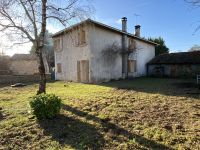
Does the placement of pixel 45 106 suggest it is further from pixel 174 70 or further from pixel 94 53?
pixel 174 70

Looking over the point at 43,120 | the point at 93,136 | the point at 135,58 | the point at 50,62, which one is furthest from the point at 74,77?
the point at 50,62

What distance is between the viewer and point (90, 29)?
19797mm

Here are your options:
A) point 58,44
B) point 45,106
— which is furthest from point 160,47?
point 45,106

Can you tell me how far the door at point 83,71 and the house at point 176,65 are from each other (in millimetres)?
12308

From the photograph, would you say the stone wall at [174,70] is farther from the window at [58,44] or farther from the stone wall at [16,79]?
the stone wall at [16,79]

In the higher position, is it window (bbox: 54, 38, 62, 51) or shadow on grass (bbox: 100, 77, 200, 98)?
window (bbox: 54, 38, 62, 51)

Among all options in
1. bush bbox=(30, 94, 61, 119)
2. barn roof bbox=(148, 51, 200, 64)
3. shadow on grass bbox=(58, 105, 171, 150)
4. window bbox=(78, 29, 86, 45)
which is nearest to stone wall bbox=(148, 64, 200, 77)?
barn roof bbox=(148, 51, 200, 64)

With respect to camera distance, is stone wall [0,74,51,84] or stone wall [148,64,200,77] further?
stone wall [148,64,200,77]

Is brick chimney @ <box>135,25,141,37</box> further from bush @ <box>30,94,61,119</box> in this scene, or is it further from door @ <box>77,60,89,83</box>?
bush @ <box>30,94,61,119</box>

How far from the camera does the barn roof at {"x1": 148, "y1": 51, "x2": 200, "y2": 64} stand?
26.6 metres

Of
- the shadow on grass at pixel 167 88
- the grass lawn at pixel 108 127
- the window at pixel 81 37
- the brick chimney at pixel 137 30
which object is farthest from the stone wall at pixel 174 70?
the grass lawn at pixel 108 127

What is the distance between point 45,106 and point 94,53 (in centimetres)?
1263

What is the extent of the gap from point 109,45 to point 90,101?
479 inches

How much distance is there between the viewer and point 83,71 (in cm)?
2128
